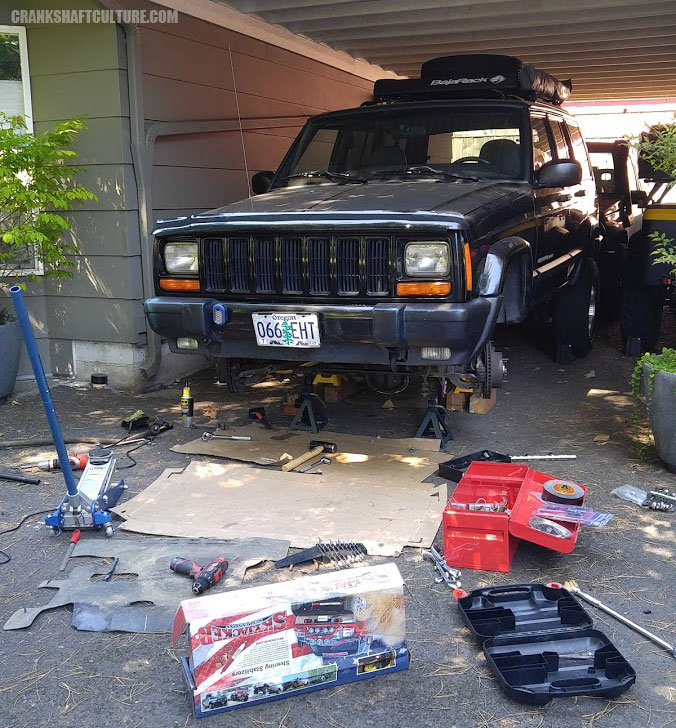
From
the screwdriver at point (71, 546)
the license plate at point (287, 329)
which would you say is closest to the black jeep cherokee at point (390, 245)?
the license plate at point (287, 329)

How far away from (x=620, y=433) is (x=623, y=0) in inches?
159

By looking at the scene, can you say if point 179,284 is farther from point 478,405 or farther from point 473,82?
point 473,82

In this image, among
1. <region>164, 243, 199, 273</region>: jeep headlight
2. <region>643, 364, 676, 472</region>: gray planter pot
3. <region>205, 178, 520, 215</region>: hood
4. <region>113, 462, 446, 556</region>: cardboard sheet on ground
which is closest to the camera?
<region>113, 462, 446, 556</region>: cardboard sheet on ground

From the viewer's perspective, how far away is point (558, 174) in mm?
5383

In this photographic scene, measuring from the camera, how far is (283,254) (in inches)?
178

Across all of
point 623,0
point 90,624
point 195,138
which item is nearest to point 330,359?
point 90,624

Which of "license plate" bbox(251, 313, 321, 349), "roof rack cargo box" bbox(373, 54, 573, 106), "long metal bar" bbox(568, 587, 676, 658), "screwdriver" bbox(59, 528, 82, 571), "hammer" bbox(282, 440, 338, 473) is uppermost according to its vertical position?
"roof rack cargo box" bbox(373, 54, 573, 106)

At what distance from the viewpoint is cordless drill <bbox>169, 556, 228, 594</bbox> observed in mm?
3402

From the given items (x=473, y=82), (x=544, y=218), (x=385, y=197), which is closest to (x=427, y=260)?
(x=385, y=197)

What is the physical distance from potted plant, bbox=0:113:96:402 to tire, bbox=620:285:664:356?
197 inches

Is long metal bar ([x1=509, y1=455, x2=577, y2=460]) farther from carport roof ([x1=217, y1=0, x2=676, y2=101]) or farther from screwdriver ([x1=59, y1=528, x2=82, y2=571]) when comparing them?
carport roof ([x1=217, y1=0, x2=676, y2=101])

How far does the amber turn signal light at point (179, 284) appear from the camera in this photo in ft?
15.7

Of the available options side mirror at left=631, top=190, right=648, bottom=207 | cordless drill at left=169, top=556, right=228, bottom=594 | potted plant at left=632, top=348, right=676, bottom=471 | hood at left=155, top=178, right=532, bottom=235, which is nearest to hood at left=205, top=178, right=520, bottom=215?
hood at left=155, top=178, right=532, bottom=235

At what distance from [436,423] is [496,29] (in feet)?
16.5
